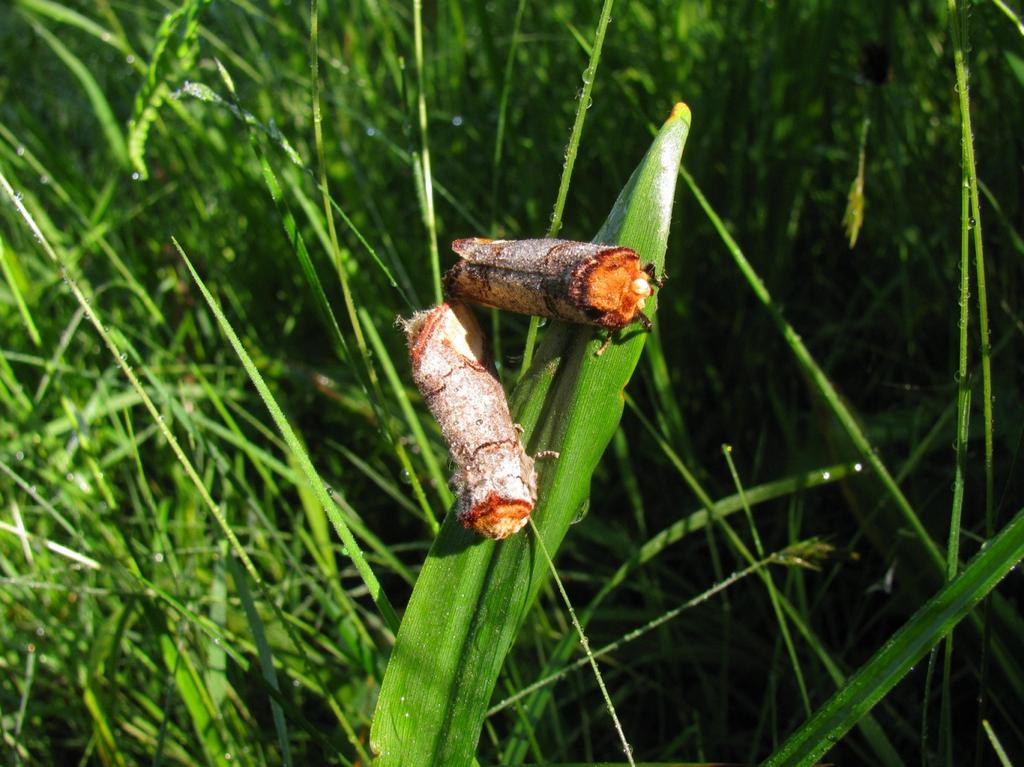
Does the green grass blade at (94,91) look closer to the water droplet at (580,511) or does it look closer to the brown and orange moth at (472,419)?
the brown and orange moth at (472,419)

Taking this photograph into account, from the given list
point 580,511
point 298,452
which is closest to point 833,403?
point 580,511

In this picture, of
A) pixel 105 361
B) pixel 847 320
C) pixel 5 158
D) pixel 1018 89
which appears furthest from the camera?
pixel 5 158

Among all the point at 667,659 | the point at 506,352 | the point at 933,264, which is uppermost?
the point at 933,264

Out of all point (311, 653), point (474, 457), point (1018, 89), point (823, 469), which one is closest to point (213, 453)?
point (311, 653)

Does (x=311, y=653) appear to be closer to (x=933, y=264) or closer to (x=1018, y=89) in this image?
(x=933, y=264)

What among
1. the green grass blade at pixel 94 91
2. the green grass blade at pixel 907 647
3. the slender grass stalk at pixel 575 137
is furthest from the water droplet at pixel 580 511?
the green grass blade at pixel 94 91

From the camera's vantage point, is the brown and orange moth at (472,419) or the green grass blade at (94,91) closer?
the brown and orange moth at (472,419)
